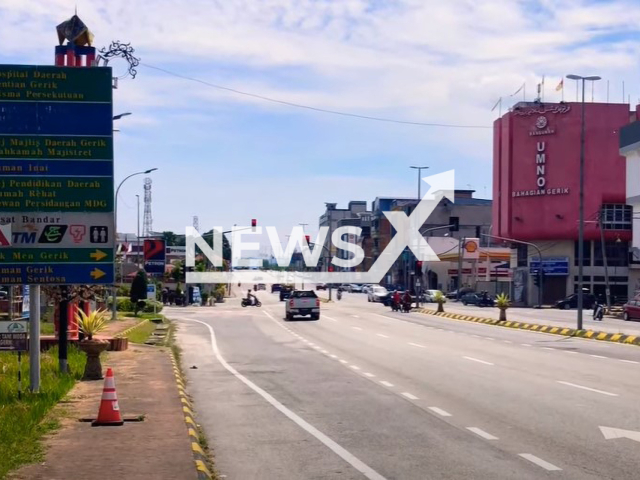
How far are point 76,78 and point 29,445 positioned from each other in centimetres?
790

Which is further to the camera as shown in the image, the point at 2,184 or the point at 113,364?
the point at 113,364

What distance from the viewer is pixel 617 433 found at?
41.3ft

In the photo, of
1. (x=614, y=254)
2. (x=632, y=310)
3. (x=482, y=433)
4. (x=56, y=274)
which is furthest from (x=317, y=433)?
(x=614, y=254)

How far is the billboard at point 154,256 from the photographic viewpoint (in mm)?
39094

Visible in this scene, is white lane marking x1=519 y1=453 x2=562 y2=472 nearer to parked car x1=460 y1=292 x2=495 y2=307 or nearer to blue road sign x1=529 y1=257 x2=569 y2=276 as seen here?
parked car x1=460 y1=292 x2=495 y2=307

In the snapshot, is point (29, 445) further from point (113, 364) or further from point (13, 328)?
point (113, 364)

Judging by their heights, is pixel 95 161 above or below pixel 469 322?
above

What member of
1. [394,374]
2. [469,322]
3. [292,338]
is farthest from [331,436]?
[469,322]

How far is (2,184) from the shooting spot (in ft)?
52.8

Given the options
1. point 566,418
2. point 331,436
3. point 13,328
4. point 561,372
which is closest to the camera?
point 331,436

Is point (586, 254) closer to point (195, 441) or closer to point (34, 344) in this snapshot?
point (34, 344)

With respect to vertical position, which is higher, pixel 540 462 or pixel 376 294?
pixel 540 462

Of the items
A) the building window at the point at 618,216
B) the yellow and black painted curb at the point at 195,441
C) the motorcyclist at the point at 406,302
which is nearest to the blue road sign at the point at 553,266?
the building window at the point at 618,216

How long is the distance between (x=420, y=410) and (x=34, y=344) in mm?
6799
